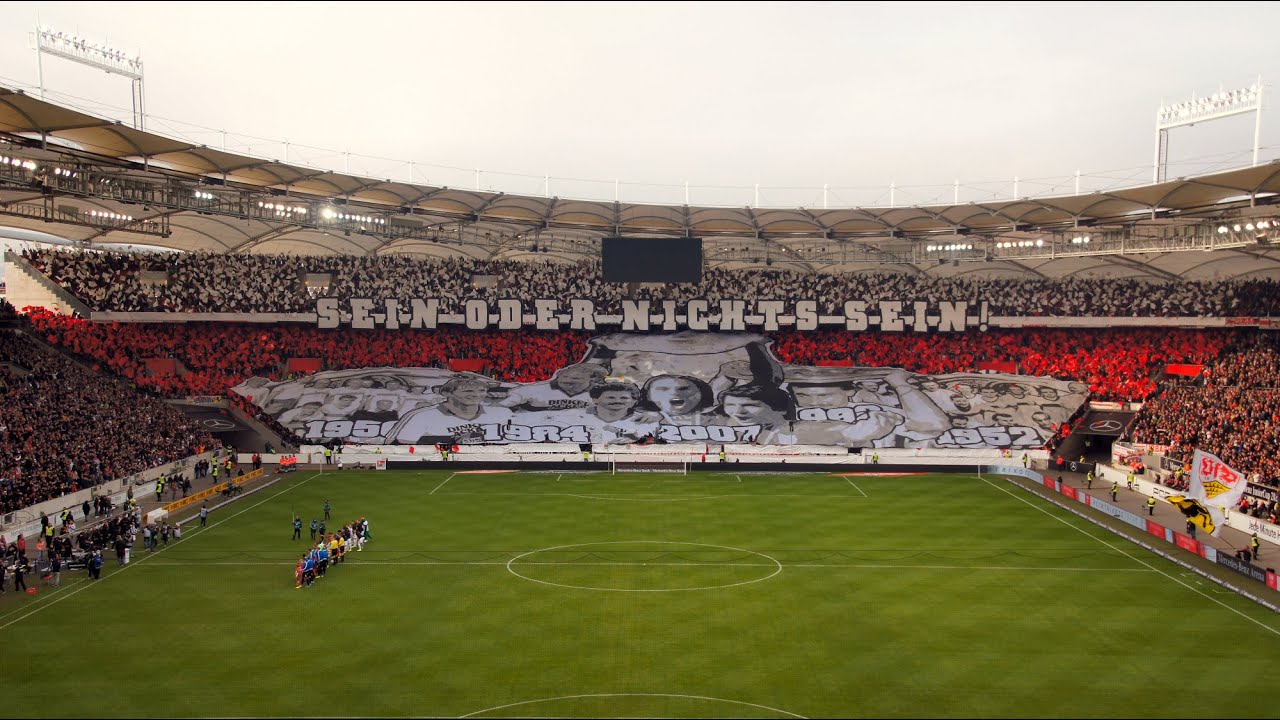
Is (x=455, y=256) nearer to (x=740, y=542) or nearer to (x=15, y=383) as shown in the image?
(x=15, y=383)

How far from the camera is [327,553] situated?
29.0 meters

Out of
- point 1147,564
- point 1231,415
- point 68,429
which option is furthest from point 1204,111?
point 68,429

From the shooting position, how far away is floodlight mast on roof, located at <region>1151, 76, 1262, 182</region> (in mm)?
51656

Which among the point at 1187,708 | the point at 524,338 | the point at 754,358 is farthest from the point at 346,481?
the point at 1187,708

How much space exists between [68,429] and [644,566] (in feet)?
97.2

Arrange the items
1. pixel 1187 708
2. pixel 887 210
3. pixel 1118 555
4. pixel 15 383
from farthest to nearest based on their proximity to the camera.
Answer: pixel 887 210 < pixel 15 383 < pixel 1118 555 < pixel 1187 708

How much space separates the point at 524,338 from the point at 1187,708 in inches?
2030

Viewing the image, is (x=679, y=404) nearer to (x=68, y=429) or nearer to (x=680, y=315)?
(x=680, y=315)

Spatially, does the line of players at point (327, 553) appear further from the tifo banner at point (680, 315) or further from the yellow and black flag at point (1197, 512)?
the tifo banner at point (680, 315)

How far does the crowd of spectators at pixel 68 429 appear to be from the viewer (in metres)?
35.7

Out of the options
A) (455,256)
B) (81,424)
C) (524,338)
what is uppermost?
(455,256)

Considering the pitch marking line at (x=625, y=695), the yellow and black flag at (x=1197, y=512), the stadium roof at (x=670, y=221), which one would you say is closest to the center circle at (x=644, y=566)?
the pitch marking line at (x=625, y=695)

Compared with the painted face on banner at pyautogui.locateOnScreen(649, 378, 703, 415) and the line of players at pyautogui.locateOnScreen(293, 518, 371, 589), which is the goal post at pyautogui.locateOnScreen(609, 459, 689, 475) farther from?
the line of players at pyautogui.locateOnScreen(293, 518, 371, 589)

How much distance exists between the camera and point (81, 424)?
42031 mm
